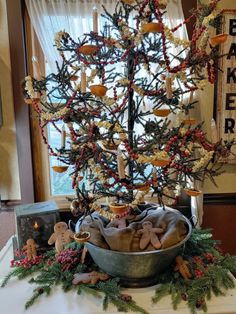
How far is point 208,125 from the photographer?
60.4 inches

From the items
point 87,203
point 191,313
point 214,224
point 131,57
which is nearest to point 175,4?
point 131,57

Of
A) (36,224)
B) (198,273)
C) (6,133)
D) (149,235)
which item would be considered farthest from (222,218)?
(6,133)

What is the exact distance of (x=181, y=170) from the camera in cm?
96

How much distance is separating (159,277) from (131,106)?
0.63m

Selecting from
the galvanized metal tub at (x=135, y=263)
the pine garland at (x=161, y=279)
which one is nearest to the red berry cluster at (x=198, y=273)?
the pine garland at (x=161, y=279)

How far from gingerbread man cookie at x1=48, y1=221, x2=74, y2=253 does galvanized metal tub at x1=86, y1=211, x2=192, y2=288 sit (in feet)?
0.73

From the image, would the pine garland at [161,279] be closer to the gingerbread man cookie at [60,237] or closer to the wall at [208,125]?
the gingerbread man cookie at [60,237]

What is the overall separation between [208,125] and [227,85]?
0.76ft

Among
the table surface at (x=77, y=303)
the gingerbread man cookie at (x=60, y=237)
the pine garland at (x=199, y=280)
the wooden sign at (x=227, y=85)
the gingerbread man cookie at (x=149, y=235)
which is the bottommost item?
the table surface at (x=77, y=303)

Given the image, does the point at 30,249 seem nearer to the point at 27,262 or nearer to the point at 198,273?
the point at 27,262

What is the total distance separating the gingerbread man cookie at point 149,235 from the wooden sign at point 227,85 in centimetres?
75

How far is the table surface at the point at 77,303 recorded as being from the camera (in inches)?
35.3

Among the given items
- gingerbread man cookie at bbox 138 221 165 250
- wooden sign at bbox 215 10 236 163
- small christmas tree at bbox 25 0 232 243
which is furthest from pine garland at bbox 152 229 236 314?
wooden sign at bbox 215 10 236 163

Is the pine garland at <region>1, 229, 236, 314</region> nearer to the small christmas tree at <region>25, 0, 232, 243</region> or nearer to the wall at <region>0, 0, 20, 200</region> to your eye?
the small christmas tree at <region>25, 0, 232, 243</region>
